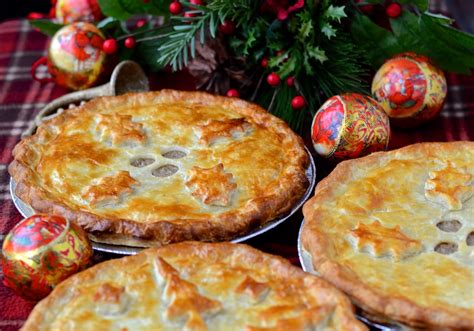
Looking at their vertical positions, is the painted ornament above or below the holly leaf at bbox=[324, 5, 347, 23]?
below

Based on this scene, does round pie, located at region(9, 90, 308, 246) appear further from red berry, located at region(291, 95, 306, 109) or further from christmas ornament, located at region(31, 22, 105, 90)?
christmas ornament, located at region(31, 22, 105, 90)

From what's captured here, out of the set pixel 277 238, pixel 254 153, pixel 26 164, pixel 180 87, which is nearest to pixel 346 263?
pixel 277 238

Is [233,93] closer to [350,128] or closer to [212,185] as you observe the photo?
[350,128]

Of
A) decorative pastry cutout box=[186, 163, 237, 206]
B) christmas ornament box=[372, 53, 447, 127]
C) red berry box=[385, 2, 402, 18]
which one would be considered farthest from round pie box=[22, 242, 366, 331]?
red berry box=[385, 2, 402, 18]

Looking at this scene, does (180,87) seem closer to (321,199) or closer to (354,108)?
(354,108)

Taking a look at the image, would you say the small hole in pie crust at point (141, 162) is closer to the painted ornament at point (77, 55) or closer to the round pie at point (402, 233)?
the round pie at point (402, 233)
